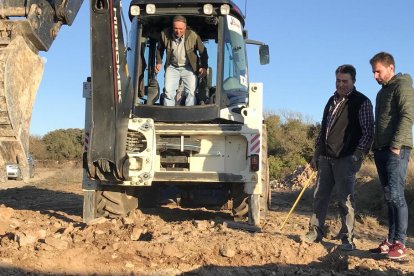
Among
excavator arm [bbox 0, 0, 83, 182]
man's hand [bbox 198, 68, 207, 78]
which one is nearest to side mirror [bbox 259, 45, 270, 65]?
man's hand [bbox 198, 68, 207, 78]

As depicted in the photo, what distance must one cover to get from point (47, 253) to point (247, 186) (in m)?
3.15

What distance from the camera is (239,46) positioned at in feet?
26.3

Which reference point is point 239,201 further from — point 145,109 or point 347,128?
point 347,128

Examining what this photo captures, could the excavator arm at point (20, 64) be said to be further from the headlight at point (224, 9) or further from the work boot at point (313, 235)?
the work boot at point (313, 235)

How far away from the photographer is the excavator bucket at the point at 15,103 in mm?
5137

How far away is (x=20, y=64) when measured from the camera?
5355 millimetres

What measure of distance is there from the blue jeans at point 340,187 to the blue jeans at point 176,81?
91.9 inches

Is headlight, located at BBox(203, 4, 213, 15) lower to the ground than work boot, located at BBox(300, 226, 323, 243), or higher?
higher

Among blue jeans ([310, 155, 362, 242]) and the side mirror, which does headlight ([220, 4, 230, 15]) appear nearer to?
the side mirror

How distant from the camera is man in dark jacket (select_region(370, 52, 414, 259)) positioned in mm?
5227

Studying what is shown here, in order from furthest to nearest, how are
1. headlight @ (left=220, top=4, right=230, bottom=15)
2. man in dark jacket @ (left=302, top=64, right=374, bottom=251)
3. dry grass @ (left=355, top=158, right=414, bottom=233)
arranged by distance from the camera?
dry grass @ (left=355, top=158, right=414, bottom=233)
headlight @ (left=220, top=4, right=230, bottom=15)
man in dark jacket @ (left=302, top=64, right=374, bottom=251)

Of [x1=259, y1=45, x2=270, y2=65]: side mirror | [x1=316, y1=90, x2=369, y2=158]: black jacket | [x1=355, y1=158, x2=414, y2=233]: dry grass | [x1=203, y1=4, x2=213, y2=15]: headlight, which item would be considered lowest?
[x1=355, y1=158, x2=414, y2=233]: dry grass

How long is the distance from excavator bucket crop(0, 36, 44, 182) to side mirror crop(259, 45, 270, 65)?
430cm

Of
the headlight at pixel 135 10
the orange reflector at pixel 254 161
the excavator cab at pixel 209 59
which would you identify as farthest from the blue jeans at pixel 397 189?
the headlight at pixel 135 10
